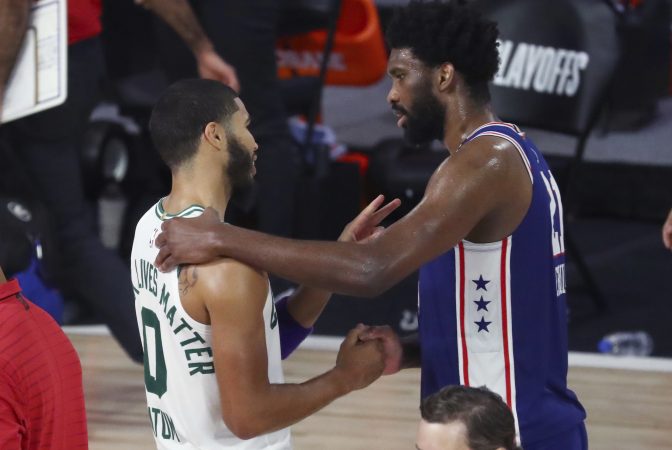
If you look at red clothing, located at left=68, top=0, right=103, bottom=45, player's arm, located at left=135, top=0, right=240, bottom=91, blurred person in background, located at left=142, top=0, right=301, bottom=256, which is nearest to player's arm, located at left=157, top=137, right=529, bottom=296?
player's arm, located at left=135, top=0, right=240, bottom=91

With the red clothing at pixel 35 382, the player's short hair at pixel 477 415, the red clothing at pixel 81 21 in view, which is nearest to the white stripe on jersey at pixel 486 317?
the player's short hair at pixel 477 415

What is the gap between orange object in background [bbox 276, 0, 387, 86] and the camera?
6.88 metres

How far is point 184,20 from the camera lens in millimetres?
4660

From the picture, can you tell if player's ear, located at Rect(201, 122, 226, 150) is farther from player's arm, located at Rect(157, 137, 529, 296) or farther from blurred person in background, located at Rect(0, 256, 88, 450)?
blurred person in background, located at Rect(0, 256, 88, 450)

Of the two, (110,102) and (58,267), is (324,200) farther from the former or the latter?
(110,102)

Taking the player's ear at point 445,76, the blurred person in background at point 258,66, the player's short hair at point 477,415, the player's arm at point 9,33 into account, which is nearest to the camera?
the player's short hair at point 477,415

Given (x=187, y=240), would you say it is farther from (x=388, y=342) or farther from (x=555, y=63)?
(x=555, y=63)

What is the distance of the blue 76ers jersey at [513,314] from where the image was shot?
8.50 ft

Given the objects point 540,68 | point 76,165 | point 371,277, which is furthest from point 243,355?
point 540,68

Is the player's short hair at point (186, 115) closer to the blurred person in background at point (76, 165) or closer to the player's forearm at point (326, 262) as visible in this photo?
the player's forearm at point (326, 262)

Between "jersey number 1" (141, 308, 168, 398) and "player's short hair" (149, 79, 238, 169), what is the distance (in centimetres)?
29

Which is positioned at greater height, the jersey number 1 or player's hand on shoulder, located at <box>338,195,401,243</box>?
player's hand on shoulder, located at <box>338,195,401,243</box>

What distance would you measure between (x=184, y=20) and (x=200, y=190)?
229 cm

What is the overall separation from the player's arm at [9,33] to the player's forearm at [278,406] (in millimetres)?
2094
